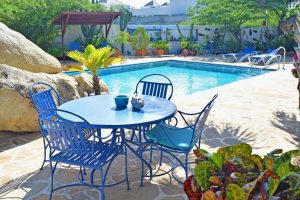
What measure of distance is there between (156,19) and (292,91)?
32.5 m

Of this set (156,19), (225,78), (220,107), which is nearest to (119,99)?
(220,107)

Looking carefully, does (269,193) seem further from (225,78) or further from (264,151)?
(225,78)

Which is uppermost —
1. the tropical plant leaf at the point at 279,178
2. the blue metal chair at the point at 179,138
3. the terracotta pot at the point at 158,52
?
the terracotta pot at the point at 158,52

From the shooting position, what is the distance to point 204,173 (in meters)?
2.46

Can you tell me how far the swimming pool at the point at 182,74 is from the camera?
13.4 metres

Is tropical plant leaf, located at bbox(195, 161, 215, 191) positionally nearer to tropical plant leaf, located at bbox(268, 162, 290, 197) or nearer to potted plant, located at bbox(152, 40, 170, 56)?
tropical plant leaf, located at bbox(268, 162, 290, 197)

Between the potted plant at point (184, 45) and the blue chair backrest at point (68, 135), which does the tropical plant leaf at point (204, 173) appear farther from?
the potted plant at point (184, 45)

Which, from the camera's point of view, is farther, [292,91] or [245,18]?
[245,18]

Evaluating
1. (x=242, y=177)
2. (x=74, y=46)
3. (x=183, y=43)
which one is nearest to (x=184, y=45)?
(x=183, y=43)

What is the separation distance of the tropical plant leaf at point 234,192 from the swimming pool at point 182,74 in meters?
9.77

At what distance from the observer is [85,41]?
64.9 feet

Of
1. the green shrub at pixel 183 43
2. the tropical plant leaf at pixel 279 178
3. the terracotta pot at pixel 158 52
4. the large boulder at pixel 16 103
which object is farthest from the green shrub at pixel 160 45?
the tropical plant leaf at pixel 279 178

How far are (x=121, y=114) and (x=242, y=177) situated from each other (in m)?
1.92

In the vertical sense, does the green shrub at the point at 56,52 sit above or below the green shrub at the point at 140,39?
below
